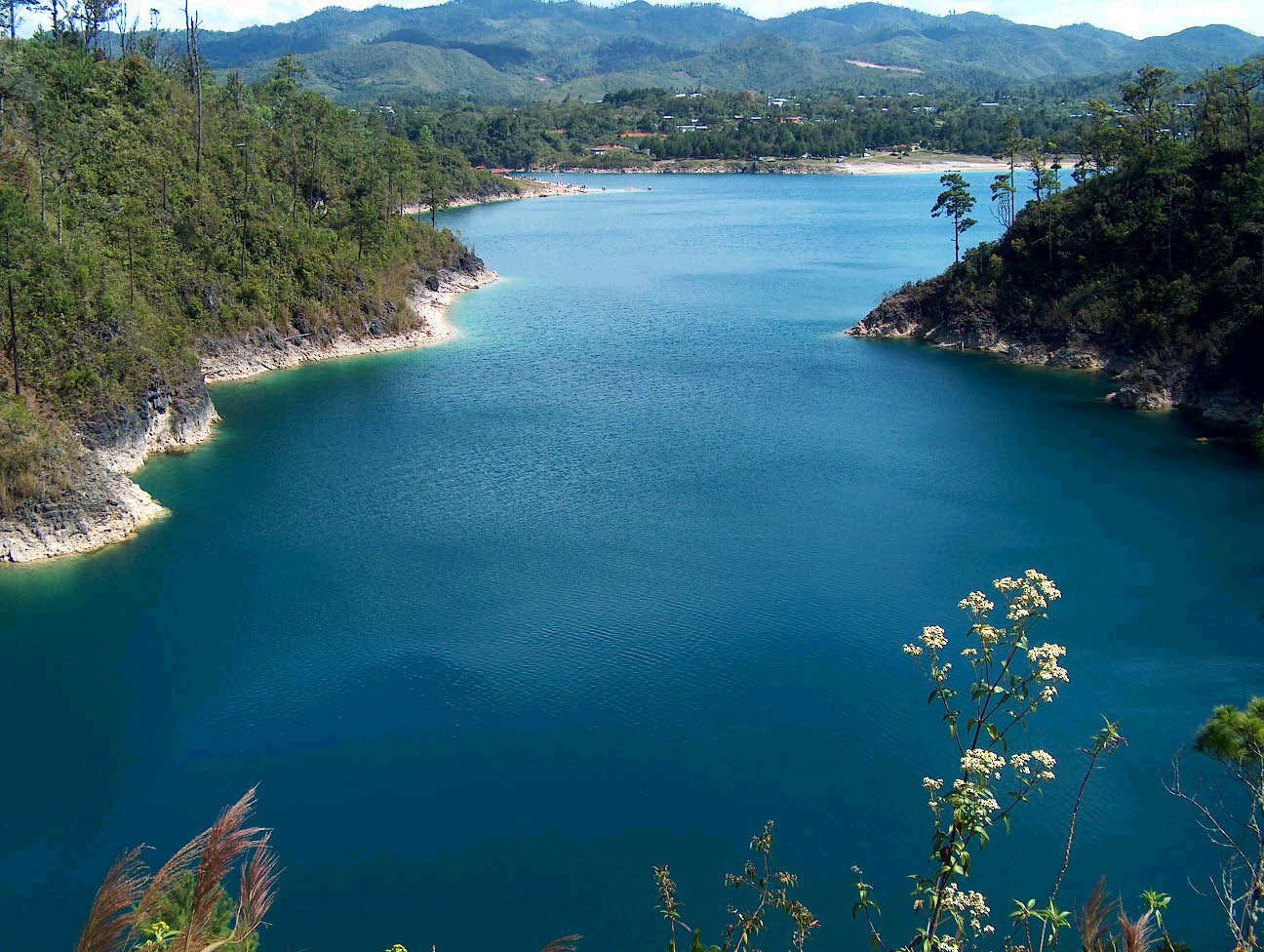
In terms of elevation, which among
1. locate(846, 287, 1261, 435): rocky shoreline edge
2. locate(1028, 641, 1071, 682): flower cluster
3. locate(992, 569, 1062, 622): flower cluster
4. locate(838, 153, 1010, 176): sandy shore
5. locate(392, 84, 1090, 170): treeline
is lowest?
locate(846, 287, 1261, 435): rocky shoreline edge

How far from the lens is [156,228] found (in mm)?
41750

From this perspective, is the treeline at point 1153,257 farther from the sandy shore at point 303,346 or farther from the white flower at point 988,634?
the white flower at point 988,634

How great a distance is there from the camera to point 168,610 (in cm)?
2423

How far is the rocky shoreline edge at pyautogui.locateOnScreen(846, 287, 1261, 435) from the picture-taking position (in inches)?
1494

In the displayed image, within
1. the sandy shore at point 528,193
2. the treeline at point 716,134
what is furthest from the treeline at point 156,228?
the treeline at point 716,134

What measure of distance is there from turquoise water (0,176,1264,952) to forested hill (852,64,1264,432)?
3.63m

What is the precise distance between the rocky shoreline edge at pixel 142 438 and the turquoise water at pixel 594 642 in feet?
2.96

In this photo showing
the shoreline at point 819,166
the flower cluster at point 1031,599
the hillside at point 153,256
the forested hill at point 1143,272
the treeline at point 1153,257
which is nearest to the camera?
the flower cluster at point 1031,599

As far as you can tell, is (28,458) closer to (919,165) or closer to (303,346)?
(303,346)

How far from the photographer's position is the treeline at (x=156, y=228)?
98.4ft

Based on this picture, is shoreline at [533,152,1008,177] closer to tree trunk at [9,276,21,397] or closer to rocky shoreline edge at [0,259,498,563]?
rocky shoreline edge at [0,259,498,563]

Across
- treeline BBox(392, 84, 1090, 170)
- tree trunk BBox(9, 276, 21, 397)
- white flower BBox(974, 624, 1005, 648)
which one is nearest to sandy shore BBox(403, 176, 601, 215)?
treeline BBox(392, 84, 1090, 170)

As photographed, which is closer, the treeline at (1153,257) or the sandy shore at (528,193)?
the treeline at (1153,257)

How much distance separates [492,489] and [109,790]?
14.9 meters
